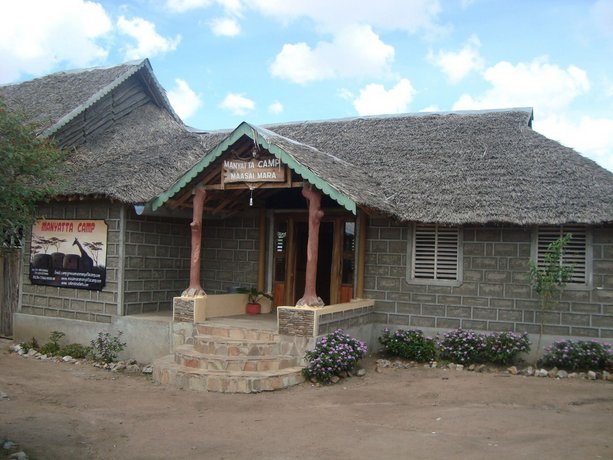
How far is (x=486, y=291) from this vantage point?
11234 millimetres

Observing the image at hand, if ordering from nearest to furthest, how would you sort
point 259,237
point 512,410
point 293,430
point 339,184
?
point 293,430, point 512,410, point 339,184, point 259,237

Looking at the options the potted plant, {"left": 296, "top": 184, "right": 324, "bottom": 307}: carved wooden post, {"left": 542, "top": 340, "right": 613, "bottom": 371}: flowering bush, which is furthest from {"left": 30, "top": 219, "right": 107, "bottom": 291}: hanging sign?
{"left": 542, "top": 340, "right": 613, "bottom": 371}: flowering bush

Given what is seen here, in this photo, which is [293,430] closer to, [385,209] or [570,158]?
[385,209]

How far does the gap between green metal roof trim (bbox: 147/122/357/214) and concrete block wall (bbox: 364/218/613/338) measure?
2.45 metres

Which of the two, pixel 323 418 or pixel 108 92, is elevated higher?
pixel 108 92

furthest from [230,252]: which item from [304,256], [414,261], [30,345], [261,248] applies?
[30,345]

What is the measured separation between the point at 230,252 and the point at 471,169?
5492 mm

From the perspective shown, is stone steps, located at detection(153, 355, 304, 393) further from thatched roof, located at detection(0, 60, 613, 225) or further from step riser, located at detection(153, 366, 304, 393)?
thatched roof, located at detection(0, 60, 613, 225)

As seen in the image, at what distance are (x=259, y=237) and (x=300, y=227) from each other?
926mm

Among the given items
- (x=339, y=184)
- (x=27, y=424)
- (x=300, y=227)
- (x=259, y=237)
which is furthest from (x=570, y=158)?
(x=27, y=424)

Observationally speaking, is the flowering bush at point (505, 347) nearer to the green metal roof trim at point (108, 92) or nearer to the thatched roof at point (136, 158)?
the thatched roof at point (136, 158)

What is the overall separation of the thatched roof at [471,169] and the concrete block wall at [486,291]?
0.66 meters

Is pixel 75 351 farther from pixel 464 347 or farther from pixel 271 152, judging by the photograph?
pixel 464 347

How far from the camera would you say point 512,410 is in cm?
794
